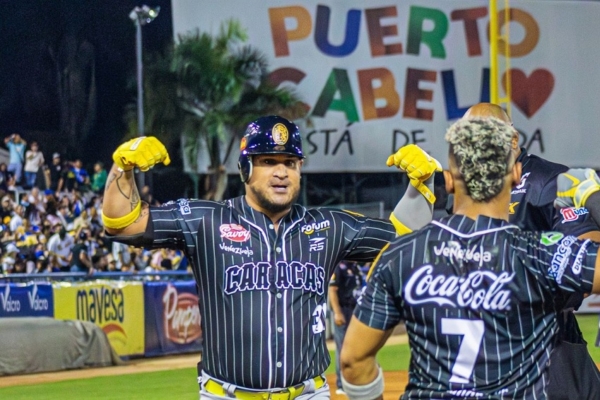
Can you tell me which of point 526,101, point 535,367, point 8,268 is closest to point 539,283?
point 535,367

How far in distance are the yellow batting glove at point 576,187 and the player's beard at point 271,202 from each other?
51.7 inches

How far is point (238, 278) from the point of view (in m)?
4.62

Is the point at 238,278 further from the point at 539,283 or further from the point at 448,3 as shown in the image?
the point at 448,3

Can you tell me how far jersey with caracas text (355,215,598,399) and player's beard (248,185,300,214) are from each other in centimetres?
148

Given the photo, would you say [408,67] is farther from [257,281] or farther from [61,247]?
[257,281]

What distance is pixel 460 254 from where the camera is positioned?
3.24 m

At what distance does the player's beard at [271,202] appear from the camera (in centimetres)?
472

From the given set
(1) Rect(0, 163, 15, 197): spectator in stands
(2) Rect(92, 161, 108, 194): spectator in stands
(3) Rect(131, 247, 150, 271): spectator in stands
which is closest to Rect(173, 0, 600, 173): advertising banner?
(2) Rect(92, 161, 108, 194): spectator in stands

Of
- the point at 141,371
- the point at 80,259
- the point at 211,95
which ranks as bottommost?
the point at 141,371

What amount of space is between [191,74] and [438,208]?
853cm

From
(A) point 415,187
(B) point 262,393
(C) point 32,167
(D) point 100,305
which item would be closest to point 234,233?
(B) point 262,393

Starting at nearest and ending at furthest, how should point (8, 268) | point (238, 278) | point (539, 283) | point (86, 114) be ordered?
point (539, 283) < point (238, 278) < point (8, 268) < point (86, 114)

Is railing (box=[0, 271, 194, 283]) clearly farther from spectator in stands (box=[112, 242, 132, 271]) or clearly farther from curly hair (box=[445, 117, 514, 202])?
curly hair (box=[445, 117, 514, 202])

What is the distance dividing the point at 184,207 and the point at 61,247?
648 inches
